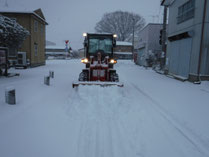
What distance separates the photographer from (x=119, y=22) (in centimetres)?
5041

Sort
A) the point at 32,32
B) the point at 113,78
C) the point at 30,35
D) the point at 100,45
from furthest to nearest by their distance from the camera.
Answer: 1. the point at 32,32
2. the point at 30,35
3. the point at 100,45
4. the point at 113,78

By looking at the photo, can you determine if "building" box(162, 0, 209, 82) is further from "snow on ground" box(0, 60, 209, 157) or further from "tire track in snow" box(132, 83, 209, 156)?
"tire track in snow" box(132, 83, 209, 156)

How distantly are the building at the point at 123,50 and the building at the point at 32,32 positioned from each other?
36.8m

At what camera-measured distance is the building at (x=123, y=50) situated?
194 feet

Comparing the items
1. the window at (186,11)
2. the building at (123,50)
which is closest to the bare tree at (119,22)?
the building at (123,50)

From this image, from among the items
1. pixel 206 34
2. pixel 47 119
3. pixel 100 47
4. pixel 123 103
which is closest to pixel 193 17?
pixel 206 34

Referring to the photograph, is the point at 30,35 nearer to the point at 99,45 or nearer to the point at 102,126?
the point at 99,45

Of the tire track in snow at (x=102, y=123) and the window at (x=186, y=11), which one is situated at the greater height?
the window at (x=186, y=11)

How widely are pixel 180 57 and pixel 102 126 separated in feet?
38.3

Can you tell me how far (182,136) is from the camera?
4195 mm

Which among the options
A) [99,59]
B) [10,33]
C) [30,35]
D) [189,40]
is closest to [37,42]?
[30,35]

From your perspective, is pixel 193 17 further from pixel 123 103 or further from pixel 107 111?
pixel 107 111

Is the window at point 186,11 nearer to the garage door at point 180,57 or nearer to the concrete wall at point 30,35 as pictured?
the garage door at point 180,57

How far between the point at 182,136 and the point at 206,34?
9.25 metres
